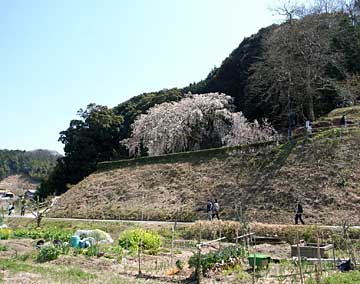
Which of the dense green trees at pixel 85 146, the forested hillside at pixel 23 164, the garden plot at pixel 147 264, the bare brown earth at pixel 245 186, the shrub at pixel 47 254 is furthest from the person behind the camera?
the forested hillside at pixel 23 164

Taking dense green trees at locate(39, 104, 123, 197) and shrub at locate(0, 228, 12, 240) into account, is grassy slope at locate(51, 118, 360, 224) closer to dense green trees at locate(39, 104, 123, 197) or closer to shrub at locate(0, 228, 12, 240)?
shrub at locate(0, 228, 12, 240)

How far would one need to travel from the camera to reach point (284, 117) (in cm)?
4088

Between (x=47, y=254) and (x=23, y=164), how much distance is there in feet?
284

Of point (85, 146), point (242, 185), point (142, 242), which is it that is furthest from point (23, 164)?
point (142, 242)

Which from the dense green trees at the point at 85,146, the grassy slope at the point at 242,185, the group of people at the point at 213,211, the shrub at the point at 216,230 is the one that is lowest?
the shrub at the point at 216,230

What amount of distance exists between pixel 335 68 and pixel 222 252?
96.3 ft

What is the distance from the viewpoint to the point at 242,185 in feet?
81.8

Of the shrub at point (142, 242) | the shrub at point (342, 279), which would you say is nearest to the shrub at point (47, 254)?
the shrub at point (142, 242)

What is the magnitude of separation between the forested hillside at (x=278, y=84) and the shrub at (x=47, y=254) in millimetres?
24036

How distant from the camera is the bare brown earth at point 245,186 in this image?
20828mm

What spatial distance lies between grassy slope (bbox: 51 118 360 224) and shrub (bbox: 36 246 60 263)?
11.3 meters

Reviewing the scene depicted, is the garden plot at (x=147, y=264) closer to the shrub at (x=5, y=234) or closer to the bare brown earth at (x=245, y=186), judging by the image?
the shrub at (x=5, y=234)

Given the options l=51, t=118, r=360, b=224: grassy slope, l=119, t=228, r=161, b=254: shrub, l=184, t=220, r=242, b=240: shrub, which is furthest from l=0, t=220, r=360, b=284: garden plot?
l=51, t=118, r=360, b=224: grassy slope

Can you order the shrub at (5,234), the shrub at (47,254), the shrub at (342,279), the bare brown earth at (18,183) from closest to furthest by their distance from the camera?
the shrub at (342,279)
the shrub at (47,254)
the shrub at (5,234)
the bare brown earth at (18,183)
